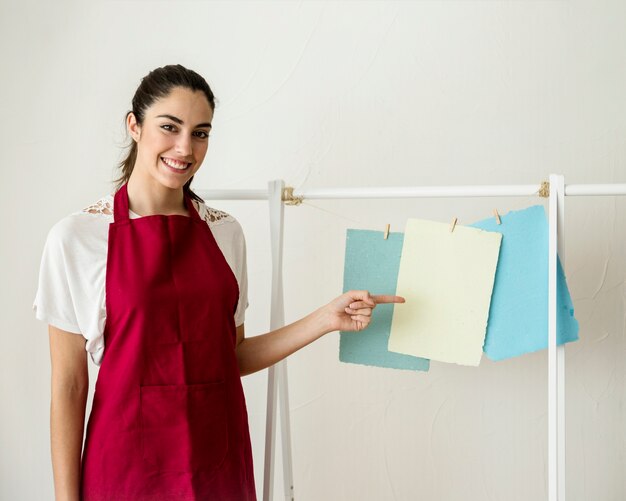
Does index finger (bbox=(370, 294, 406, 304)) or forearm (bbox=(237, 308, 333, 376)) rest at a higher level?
index finger (bbox=(370, 294, 406, 304))

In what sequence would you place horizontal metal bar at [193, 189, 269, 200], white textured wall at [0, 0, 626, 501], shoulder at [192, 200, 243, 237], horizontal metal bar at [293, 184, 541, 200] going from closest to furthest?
1. horizontal metal bar at [293, 184, 541, 200]
2. shoulder at [192, 200, 243, 237]
3. horizontal metal bar at [193, 189, 269, 200]
4. white textured wall at [0, 0, 626, 501]

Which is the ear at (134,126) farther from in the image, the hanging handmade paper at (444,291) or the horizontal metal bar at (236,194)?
the hanging handmade paper at (444,291)

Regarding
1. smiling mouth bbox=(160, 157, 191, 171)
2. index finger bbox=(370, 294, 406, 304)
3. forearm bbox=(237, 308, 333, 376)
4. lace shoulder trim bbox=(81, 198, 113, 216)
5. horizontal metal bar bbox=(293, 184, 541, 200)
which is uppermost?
smiling mouth bbox=(160, 157, 191, 171)

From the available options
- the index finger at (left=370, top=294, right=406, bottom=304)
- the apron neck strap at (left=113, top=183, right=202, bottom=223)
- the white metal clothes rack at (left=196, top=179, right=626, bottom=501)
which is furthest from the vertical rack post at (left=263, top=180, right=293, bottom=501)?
the apron neck strap at (left=113, top=183, right=202, bottom=223)

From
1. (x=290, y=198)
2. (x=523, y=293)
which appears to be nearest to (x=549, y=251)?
(x=523, y=293)

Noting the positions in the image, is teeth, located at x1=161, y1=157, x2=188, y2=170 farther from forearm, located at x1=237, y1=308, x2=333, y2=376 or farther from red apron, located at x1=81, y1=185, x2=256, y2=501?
forearm, located at x1=237, y1=308, x2=333, y2=376

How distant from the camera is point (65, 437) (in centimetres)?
129

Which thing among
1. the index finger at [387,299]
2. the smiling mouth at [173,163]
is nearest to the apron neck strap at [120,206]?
the smiling mouth at [173,163]

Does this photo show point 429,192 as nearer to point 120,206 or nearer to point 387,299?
point 387,299

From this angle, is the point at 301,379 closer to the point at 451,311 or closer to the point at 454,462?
the point at 454,462

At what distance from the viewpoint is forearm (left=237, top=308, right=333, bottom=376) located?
149cm

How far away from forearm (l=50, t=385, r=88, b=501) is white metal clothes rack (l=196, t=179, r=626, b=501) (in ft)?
1.37

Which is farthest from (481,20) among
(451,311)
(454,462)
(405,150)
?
(454,462)

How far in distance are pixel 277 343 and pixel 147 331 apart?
0.32 metres
